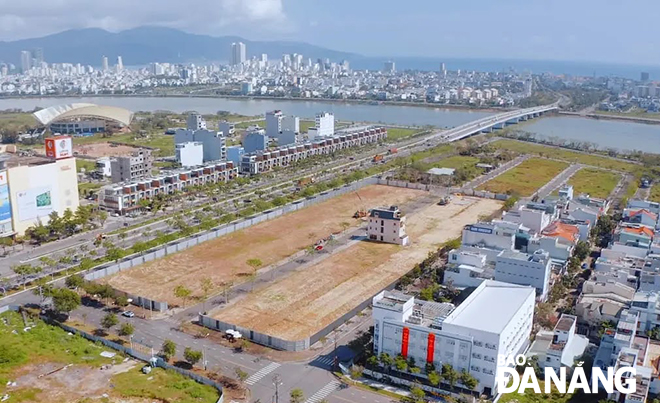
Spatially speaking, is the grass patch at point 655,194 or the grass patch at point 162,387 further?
the grass patch at point 655,194

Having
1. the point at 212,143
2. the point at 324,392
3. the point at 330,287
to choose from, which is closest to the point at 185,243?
the point at 330,287

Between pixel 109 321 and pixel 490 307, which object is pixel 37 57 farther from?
pixel 490 307

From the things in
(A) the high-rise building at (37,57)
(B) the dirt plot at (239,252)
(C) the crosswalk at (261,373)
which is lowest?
(C) the crosswalk at (261,373)

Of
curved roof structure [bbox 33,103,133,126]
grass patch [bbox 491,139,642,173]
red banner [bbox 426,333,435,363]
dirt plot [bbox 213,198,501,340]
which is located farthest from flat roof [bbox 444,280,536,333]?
curved roof structure [bbox 33,103,133,126]

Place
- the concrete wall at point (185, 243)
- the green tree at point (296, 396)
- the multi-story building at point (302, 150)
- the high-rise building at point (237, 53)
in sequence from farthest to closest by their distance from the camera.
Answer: the high-rise building at point (237, 53) < the multi-story building at point (302, 150) < the concrete wall at point (185, 243) < the green tree at point (296, 396)

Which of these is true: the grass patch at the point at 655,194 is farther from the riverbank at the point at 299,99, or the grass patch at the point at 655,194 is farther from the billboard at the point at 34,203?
the riverbank at the point at 299,99

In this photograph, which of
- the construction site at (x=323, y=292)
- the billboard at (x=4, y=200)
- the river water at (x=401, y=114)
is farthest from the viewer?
the river water at (x=401, y=114)

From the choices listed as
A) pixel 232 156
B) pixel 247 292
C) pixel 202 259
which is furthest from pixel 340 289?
pixel 232 156

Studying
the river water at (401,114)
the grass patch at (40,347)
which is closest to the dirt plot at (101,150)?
the grass patch at (40,347)
